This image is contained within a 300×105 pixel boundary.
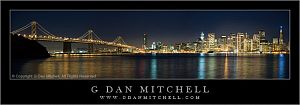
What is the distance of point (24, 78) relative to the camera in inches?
206

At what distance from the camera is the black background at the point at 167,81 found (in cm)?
515

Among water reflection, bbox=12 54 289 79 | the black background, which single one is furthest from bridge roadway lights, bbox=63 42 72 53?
the black background

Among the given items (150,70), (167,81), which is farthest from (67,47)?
(167,81)

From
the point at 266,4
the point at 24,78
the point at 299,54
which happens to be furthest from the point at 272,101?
the point at 24,78

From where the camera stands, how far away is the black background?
5148mm

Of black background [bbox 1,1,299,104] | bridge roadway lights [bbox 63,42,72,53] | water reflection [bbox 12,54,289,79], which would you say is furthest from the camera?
bridge roadway lights [bbox 63,42,72,53]

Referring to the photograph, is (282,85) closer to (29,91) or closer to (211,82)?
(211,82)

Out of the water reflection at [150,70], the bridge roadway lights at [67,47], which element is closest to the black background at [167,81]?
the water reflection at [150,70]

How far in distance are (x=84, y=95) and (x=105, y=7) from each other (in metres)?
1.08

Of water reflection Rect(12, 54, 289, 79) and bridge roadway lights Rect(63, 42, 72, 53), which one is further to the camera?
bridge roadway lights Rect(63, 42, 72, 53)

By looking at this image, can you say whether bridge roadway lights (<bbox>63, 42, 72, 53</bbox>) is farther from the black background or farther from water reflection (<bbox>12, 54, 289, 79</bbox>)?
the black background

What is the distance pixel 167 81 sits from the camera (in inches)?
202

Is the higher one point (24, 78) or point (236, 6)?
point (236, 6)

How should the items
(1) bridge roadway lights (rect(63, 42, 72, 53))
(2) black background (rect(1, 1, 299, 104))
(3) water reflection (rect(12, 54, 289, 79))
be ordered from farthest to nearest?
(1) bridge roadway lights (rect(63, 42, 72, 53))
(3) water reflection (rect(12, 54, 289, 79))
(2) black background (rect(1, 1, 299, 104))
